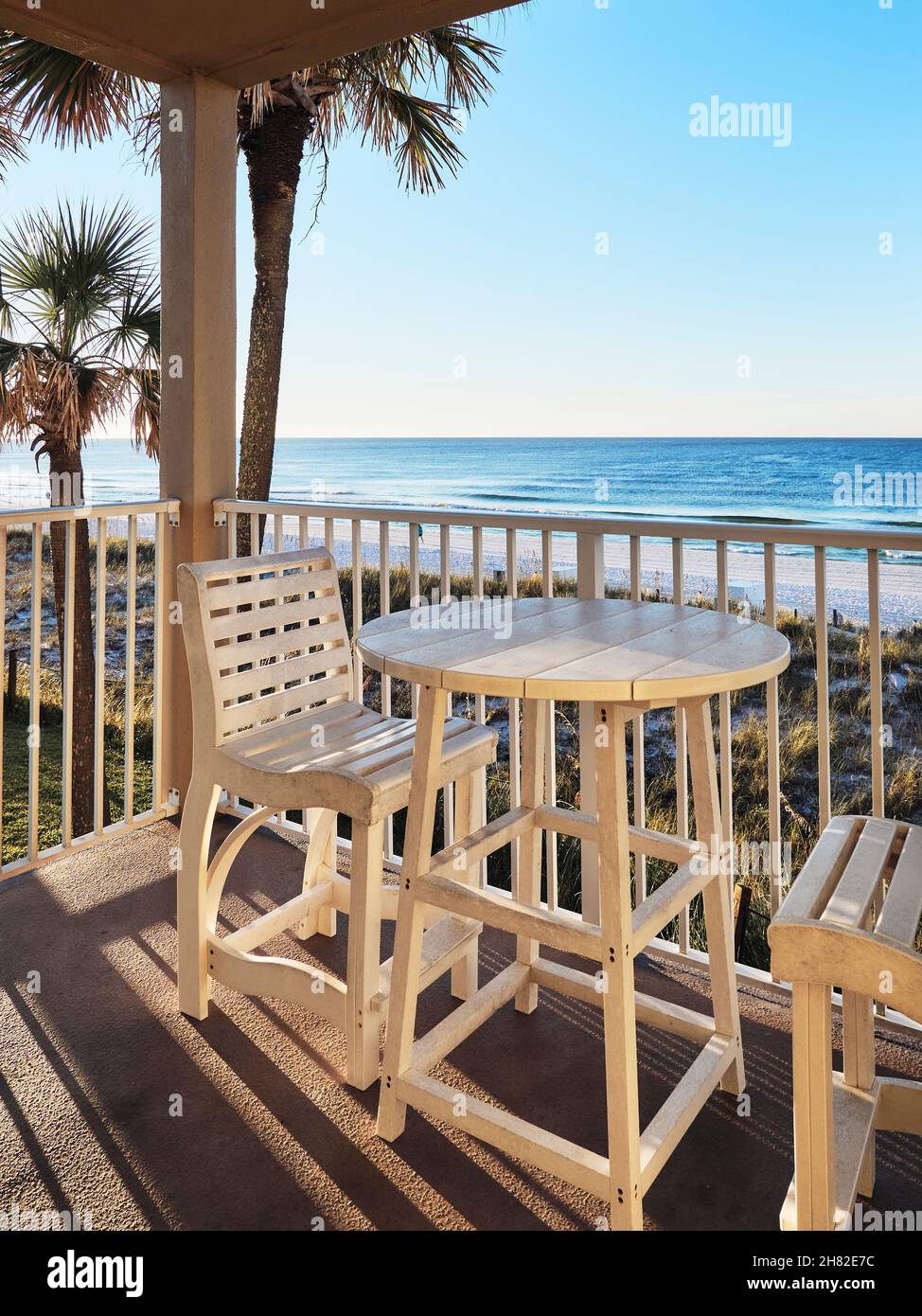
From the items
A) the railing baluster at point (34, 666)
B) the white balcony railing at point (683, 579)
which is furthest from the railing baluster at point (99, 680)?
the white balcony railing at point (683, 579)

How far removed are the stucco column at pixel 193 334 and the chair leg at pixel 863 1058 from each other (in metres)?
2.45

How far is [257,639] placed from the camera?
7.07 feet

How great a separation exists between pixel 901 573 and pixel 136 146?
1385 cm

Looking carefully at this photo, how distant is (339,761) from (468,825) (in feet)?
1.18

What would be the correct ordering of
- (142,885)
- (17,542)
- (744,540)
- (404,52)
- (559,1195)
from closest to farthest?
(559,1195)
(744,540)
(142,885)
(404,52)
(17,542)

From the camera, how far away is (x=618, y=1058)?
1.45 m

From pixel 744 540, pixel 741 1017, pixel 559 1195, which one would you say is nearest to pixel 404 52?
pixel 744 540

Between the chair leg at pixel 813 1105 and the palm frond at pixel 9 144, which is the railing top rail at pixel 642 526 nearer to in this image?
the chair leg at pixel 813 1105

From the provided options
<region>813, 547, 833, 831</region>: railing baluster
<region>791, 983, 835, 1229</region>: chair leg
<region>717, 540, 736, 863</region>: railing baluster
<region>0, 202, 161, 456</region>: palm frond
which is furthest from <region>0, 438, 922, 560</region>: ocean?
<region>791, 983, 835, 1229</region>: chair leg

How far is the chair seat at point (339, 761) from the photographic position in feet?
5.92

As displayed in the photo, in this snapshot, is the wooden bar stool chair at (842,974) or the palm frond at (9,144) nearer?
the wooden bar stool chair at (842,974)

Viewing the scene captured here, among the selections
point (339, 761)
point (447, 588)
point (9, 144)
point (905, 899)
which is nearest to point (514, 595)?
point (447, 588)

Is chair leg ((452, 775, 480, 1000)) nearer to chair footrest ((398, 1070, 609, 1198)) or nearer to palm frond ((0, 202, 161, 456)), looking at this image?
chair footrest ((398, 1070, 609, 1198))
